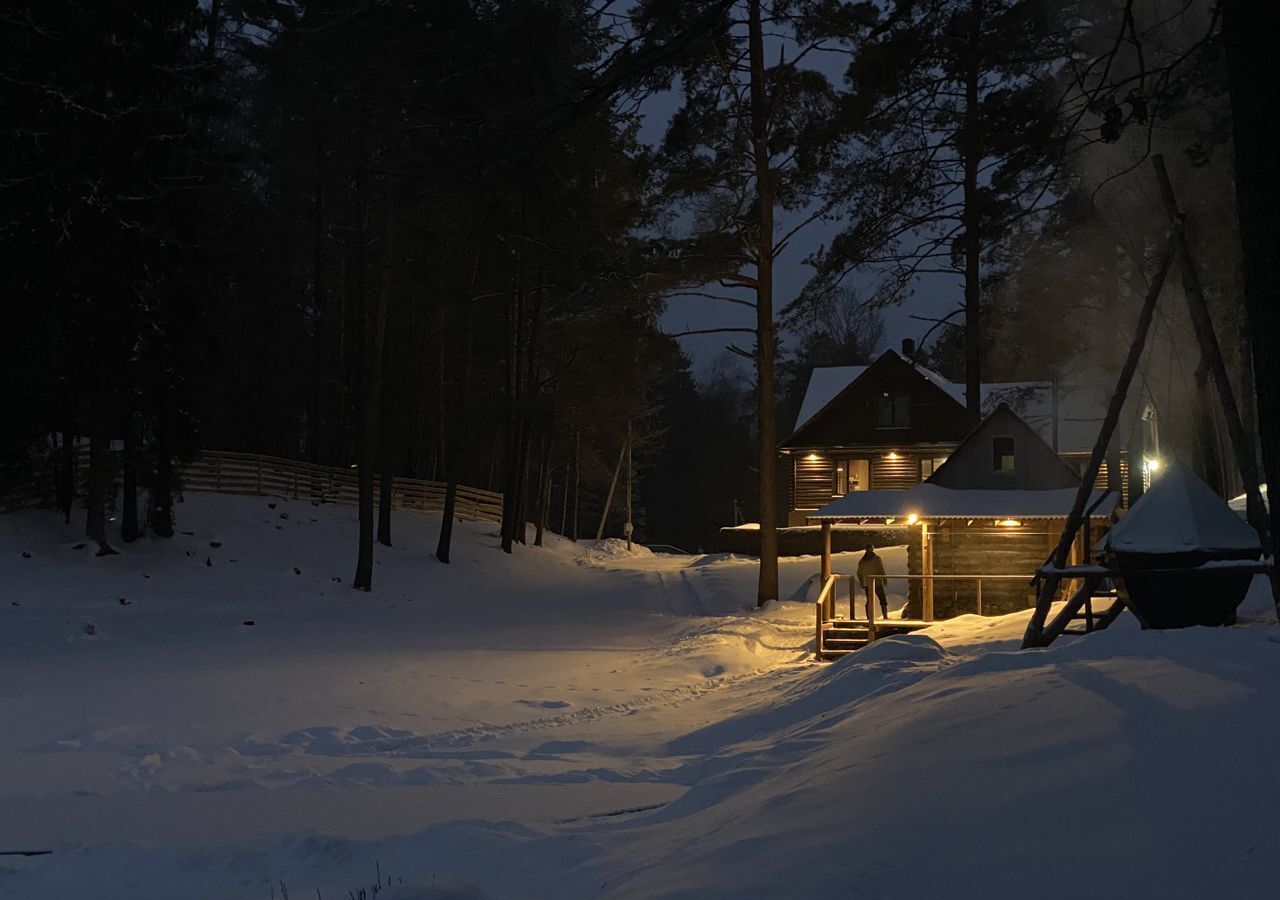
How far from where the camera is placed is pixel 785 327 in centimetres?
2383

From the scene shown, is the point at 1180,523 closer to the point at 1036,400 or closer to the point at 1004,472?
the point at 1004,472

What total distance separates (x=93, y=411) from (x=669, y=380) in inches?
2365

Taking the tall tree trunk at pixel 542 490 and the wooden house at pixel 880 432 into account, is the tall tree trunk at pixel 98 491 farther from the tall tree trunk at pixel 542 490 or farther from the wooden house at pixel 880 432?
the wooden house at pixel 880 432

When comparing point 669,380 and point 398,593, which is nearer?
point 398,593

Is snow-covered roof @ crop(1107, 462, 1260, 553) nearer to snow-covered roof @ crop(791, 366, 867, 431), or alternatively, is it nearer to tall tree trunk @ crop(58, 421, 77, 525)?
tall tree trunk @ crop(58, 421, 77, 525)

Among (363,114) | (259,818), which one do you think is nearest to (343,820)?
(259,818)

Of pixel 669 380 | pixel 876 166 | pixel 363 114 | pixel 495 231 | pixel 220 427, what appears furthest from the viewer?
pixel 669 380

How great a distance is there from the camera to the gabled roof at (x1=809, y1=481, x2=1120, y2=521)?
19578 millimetres

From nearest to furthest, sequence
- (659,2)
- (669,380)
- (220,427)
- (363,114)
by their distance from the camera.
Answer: (659,2)
(363,114)
(220,427)
(669,380)

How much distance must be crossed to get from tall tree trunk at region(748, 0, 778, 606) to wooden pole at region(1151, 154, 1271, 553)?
1256 cm

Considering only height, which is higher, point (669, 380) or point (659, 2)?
point (669, 380)

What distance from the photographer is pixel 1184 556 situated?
32.9 ft

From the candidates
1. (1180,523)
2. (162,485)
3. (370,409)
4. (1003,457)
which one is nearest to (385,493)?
(370,409)

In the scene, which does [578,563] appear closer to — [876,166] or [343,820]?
[876,166]
